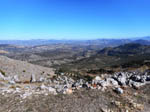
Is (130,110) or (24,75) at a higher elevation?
(130,110)

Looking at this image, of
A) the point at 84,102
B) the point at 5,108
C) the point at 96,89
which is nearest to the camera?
the point at 5,108

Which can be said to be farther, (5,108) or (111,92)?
(111,92)

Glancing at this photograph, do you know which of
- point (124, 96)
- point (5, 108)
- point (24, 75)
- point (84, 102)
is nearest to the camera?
point (5, 108)

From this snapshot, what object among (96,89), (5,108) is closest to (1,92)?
(5,108)

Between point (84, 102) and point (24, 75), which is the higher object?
point (84, 102)

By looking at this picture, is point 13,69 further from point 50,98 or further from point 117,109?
point 117,109

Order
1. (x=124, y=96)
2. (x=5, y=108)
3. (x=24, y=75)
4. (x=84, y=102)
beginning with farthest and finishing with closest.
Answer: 1. (x=24, y=75)
2. (x=124, y=96)
3. (x=84, y=102)
4. (x=5, y=108)

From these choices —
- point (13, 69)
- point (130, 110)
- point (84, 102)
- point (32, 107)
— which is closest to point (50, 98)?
point (32, 107)

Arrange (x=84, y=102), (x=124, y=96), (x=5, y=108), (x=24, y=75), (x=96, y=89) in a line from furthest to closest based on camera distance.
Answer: (x=24, y=75), (x=96, y=89), (x=124, y=96), (x=84, y=102), (x=5, y=108)

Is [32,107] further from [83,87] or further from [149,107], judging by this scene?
Result: [149,107]
